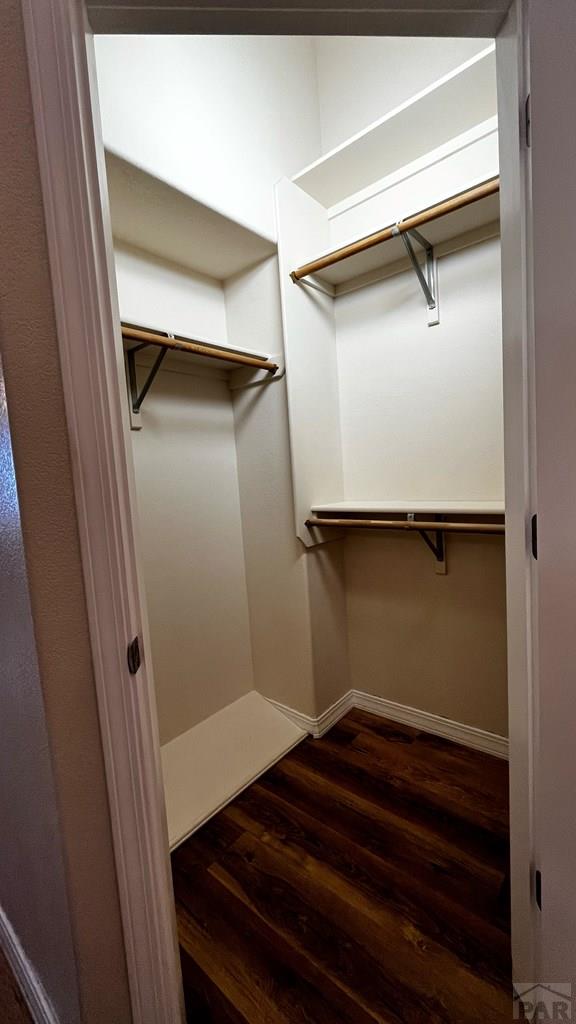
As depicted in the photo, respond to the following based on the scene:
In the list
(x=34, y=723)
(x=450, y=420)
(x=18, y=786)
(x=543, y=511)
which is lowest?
(x=18, y=786)

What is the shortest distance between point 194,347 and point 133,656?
3.95 feet

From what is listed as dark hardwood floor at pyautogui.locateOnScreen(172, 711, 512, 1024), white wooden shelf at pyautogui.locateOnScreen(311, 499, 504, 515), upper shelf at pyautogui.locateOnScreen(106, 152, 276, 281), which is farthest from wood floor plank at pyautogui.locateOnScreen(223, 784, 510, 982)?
upper shelf at pyautogui.locateOnScreen(106, 152, 276, 281)

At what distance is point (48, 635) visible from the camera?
673mm

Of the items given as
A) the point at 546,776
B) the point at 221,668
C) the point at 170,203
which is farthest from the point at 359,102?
the point at 221,668

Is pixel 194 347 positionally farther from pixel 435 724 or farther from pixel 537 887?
pixel 435 724

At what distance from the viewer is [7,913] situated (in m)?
1.08

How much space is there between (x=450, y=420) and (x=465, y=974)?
1.73m

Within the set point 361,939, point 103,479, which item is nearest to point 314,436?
point 103,479

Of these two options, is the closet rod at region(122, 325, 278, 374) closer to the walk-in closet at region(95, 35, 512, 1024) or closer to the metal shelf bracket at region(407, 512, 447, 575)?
the walk-in closet at region(95, 35, 512, 1024)

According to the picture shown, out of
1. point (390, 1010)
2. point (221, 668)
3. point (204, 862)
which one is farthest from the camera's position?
point (221, 668)

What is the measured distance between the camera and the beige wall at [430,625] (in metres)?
1.72

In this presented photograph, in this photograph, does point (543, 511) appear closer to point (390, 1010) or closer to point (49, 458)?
point (49, 458)

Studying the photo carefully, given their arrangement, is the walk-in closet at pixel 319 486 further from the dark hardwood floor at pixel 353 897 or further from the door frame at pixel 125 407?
the door frame at pixel 125 407

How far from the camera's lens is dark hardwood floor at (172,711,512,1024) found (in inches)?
38.4
